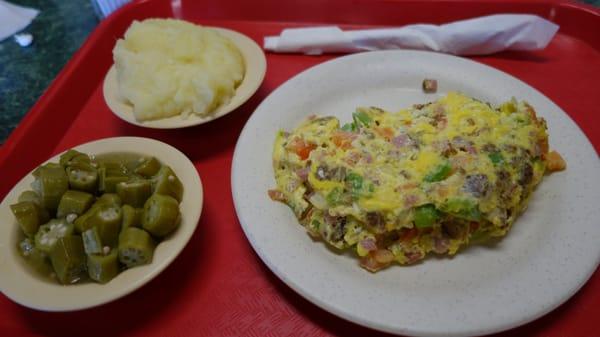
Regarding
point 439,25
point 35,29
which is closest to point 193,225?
point 439,25

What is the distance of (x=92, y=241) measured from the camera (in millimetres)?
1568

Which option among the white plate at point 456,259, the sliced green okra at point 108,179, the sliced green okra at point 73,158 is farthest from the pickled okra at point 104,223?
the white plate at point 456,259

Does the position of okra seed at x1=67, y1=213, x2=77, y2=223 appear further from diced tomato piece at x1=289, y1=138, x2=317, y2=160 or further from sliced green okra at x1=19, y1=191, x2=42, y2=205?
diced tomato piece at x1=289, y1=138, x2=317, y2=160

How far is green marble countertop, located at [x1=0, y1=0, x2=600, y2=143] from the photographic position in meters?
2.74

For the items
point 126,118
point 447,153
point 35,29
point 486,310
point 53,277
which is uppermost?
point 447,153

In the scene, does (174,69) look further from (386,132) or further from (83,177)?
(386,132)

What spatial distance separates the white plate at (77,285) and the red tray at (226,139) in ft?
0.83

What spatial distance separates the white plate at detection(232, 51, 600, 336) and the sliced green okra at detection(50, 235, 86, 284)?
0.58 meters

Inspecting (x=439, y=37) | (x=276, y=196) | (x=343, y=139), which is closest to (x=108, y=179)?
(x=276, y=196)

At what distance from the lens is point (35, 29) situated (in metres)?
3.31

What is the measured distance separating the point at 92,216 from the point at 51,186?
0.22m

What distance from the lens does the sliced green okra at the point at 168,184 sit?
5.54ft

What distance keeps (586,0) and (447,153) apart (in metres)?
2.42

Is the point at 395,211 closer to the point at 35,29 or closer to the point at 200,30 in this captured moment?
the point at 200,30
